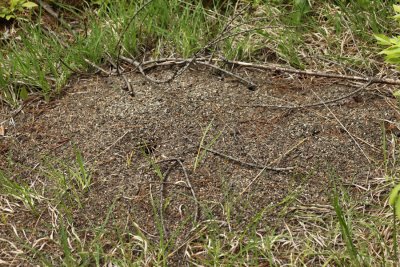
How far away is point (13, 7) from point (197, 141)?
5.20 feet

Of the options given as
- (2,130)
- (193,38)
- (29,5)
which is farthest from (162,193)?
(29,5)

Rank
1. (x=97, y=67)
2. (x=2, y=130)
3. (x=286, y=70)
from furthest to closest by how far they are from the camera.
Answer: (x=97, y=67) < (x=286, y=70) < (x=2, y=130)

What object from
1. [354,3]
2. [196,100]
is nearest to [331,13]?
[354,3]

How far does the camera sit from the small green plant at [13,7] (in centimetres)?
350

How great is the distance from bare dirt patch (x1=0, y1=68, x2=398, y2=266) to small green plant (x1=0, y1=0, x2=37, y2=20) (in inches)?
29.4

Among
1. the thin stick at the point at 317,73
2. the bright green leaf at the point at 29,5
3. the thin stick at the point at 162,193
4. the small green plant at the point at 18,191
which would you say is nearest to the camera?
the thin stick at the point at 162,193

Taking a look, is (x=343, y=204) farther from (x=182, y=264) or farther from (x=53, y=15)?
(x=53, y=15)

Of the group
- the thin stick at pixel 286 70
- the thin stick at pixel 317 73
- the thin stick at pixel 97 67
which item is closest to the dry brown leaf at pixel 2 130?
the thin stick at pixel 97 67

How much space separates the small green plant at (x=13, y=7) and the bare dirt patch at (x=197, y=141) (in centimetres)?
75

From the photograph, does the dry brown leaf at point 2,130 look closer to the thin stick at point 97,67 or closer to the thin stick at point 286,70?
the thin stick at point 97,67

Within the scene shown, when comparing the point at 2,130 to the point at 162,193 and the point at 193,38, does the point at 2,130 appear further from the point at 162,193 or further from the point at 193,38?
the point at 193,38

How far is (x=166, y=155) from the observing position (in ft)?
8.31

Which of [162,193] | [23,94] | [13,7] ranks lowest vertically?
[162,193]

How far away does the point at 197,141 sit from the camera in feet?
8.45
